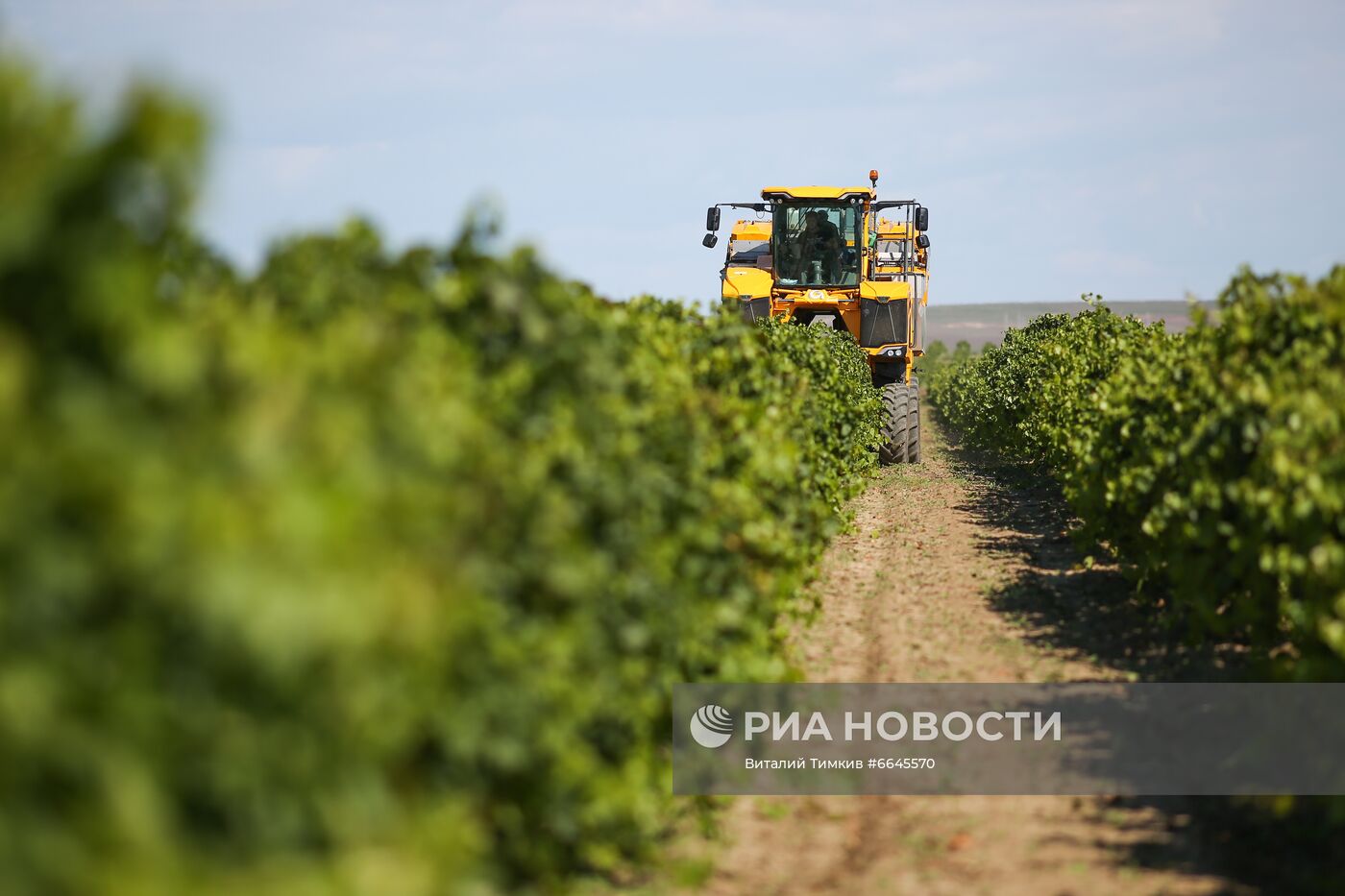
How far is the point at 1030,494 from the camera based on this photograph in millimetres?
18703

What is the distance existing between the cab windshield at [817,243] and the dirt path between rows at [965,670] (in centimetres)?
504

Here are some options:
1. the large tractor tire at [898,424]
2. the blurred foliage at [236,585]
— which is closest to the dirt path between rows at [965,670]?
the blurred foliage at [236,585]

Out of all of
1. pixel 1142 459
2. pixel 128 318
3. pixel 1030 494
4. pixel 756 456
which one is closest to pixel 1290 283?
pixel 1142 459

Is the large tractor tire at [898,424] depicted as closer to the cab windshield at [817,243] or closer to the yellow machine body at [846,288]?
the yellow machine body at [846,288]

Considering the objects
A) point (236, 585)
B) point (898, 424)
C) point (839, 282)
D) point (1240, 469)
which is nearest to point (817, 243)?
point (839, 282)

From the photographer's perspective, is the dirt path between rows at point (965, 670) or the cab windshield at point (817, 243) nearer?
the dirt path between rows at point (965, 670)

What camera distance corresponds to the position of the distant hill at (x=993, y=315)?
132 metres

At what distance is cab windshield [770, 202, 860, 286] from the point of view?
67.8 ft

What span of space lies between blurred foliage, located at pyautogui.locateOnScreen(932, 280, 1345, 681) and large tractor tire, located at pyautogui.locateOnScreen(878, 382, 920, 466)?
8.15 m

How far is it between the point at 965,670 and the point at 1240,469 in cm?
219

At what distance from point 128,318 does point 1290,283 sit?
735 cm

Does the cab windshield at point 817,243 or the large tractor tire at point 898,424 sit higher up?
the cab windshield at point 817,243

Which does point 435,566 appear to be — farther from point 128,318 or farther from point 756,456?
point 756,456

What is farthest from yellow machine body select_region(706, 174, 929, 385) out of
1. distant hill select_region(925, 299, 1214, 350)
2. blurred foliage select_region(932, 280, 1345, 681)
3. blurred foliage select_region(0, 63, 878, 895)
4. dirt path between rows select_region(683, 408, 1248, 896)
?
distant hill select_region(925, 299, 1214, 350)
